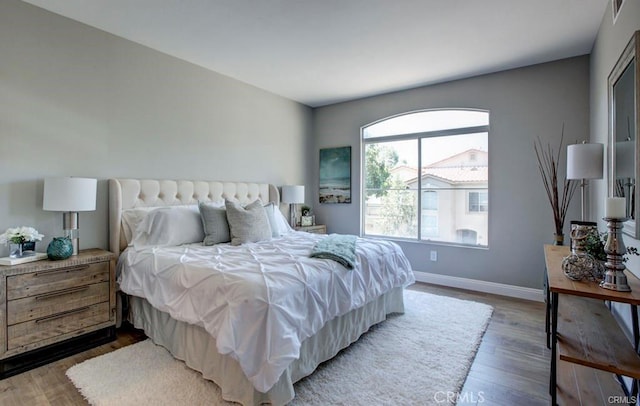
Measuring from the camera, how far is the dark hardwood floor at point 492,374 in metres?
1.84

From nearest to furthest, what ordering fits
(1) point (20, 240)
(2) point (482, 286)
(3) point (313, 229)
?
(1) point (20, 240) → (2) point (482, 286) → (3) point (313, 229)

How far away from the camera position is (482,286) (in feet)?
12.8

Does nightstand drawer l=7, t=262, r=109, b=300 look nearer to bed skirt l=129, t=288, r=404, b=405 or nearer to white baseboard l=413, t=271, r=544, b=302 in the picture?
bed skirt l=129, t=288, r=404, b=405

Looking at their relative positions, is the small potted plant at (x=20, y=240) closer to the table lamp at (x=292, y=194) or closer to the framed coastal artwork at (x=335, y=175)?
the table lamp at (x=292, y=194)

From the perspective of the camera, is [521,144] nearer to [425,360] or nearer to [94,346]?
[425,360]

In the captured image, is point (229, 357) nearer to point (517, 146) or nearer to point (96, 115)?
point (96, 115)

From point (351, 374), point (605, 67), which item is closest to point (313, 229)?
point (351, 374)

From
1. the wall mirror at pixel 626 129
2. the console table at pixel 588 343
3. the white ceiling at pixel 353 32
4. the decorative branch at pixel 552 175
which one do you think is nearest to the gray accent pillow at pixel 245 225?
the white ceiling at pixel 353 32

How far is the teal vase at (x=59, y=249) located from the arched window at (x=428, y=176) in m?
3.76

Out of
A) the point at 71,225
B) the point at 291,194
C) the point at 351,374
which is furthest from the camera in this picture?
the point at 291,194

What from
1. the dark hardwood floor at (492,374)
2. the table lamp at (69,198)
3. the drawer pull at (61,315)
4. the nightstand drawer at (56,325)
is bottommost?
the dark hardwood floor at (492,374)

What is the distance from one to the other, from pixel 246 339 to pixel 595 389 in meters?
Answer: 2.21

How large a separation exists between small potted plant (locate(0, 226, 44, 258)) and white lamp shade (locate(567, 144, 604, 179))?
428 centimetres

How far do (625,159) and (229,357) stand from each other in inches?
108
